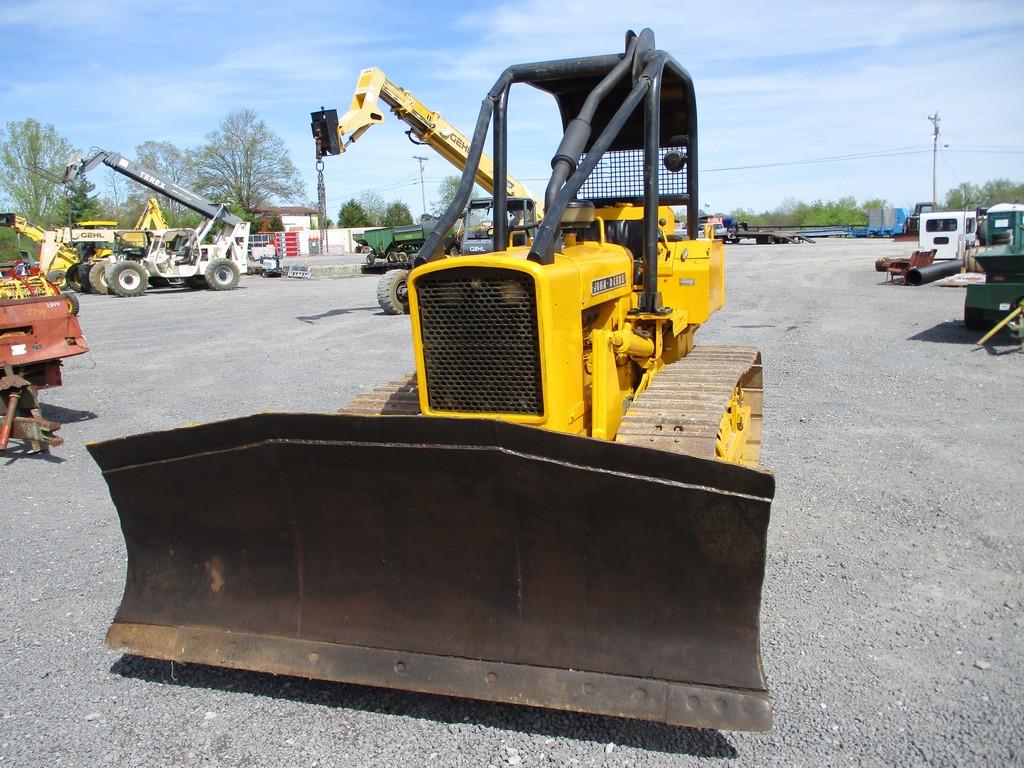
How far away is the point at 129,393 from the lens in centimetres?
1070

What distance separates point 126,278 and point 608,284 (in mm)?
25764

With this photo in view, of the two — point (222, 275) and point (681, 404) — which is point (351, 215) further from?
point (681, 404)

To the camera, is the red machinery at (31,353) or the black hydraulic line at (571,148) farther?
the red machinery at (31,353)

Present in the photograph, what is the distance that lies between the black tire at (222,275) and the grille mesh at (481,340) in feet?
85.6

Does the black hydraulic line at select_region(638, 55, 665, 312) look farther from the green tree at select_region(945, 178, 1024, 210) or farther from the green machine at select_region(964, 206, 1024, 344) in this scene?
the green tree at select_region(945, 178, 1024, 210)

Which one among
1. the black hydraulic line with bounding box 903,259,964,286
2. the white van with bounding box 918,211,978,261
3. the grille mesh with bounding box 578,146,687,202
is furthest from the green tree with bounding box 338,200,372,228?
the grille mesh with bounding box 578,146,687,202

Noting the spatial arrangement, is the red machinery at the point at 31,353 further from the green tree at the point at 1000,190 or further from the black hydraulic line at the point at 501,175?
the green tree at the point at 1000,190

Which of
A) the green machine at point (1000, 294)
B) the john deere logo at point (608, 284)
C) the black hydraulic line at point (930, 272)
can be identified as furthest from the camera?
the black hydraulic line at point (930, 272)

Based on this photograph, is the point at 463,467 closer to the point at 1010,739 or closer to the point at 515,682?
the point at 515,682

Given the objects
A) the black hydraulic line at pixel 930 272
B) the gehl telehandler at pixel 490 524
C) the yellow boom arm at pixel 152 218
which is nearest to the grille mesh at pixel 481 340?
the gehl telehandler at pixel 490 524

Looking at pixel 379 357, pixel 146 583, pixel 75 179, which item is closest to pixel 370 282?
pixel 75 179

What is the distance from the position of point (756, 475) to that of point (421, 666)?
153cm

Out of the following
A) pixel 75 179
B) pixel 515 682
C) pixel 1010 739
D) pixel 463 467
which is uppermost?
pixel 75 179

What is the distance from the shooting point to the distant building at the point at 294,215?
7980 centimetres
